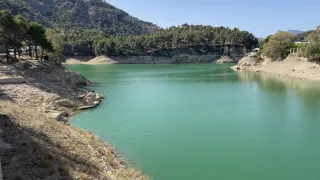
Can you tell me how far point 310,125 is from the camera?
33719 mm

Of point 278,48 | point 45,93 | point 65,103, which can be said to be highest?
point 278,48

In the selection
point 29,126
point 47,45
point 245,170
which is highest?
point 47,45

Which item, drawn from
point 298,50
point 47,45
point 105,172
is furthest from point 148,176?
point 298,50

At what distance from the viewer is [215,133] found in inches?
1208

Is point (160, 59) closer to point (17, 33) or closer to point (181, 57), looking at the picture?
point (181, 57)

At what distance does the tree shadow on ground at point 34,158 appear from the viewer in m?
15.7

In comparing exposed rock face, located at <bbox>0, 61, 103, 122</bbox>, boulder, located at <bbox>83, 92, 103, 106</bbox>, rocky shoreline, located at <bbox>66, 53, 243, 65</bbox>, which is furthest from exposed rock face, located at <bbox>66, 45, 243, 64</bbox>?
boulder, located at <bbox>83, 92, 103, 106</bbox>

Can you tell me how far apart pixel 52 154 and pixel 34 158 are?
145 centimetres

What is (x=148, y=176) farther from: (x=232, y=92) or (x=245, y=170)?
(x=232, y=92)

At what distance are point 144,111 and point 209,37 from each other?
13735 cm

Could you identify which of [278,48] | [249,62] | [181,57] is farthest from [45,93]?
[181,57]

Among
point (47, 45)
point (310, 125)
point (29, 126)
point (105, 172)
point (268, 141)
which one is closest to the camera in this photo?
point (105, 172)

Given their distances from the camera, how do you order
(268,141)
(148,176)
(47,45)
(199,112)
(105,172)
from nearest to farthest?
(105,172), (148,176), (268,141), (199,112), (47,45)

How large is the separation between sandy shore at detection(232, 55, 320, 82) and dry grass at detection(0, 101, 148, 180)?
59885 millimetres
